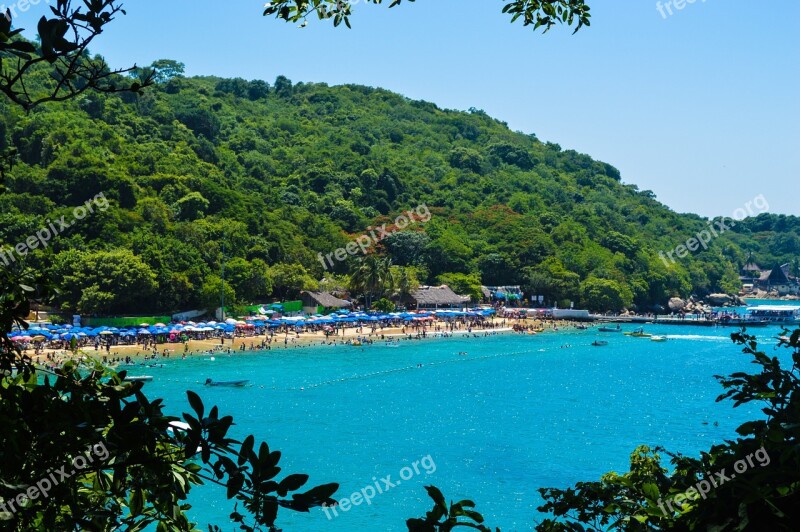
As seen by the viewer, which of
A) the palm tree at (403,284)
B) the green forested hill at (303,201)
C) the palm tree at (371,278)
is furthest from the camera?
the palm tree at (403,284)

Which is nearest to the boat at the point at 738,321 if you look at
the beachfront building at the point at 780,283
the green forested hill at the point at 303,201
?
the green forested hill at the point at 303,201

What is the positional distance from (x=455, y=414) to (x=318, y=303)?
26998mm

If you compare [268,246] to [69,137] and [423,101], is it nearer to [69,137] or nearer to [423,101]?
[69,137]

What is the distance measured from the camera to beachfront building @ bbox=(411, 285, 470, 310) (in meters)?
62.2

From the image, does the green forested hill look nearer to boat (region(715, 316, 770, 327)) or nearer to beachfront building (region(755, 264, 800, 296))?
beachfront building (region(755, 264, 800, 296))

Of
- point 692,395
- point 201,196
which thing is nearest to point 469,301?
point 201,196

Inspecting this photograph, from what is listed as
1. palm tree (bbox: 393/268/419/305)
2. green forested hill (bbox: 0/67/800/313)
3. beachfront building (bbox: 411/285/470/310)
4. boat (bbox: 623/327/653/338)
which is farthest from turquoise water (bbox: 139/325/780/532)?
beachfront building (bbox: 411/285/470/310)

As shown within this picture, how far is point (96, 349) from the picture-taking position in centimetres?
3938

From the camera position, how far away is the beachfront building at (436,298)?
62219 mm

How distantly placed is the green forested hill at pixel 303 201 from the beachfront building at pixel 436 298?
6.74 feet

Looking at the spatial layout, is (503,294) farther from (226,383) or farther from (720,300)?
(226,383)

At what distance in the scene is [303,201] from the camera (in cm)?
7406

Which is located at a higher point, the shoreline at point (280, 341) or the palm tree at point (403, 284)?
the palm tree at point (403, 284)

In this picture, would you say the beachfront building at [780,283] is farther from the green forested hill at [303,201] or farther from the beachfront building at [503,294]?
the beachfront building at [503,294]
